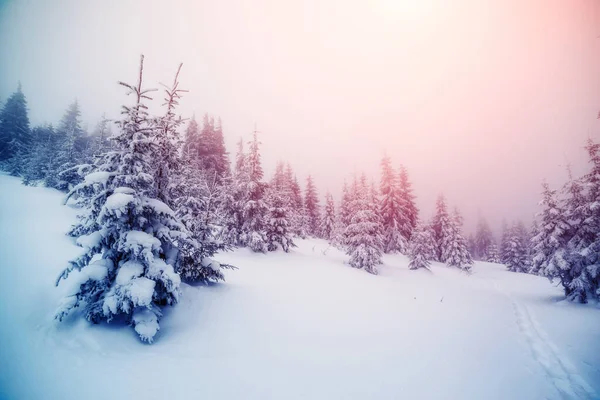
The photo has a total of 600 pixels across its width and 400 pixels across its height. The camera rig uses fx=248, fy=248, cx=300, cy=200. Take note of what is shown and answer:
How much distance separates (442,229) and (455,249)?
3.31 meters

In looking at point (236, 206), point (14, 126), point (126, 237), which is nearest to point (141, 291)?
point (126, 237)

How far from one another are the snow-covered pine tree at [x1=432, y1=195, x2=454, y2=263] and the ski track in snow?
22.7m

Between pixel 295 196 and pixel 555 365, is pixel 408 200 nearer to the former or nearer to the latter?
pixel 295 196

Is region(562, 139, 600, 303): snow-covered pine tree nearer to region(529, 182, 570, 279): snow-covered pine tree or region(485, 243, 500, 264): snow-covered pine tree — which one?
region(529, 182, 570, 279): snow-covered pine tree

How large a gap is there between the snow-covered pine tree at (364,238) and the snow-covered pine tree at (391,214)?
12266mm

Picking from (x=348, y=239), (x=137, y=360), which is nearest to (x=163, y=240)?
(x=137, y=360)

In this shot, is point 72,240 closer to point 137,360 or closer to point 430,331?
point 137,360

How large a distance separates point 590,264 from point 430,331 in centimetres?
1608

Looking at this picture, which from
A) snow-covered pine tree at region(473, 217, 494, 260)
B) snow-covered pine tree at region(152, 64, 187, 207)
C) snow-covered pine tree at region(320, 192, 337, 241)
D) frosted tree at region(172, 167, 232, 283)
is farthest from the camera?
snow-covered pine tree at region(473, 217, 494, 260)

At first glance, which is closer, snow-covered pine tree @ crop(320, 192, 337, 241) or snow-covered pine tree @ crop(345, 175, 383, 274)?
snow-covered pine tree @ crop(345, 175, 383, 274)

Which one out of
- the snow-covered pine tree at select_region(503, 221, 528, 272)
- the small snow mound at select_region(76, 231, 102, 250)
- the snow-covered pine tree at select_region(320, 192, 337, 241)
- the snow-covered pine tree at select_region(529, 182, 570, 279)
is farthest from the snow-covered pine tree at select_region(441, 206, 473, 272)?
the small snow mound at select_region(76, 231, 102, 250)

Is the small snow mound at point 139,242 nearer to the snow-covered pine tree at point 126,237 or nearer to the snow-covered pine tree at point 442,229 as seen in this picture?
the snow-covered pine tree at point 126,237

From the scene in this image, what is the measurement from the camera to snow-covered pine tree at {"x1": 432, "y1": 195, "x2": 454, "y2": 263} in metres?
36.4

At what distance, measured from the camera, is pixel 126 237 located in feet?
24.4
